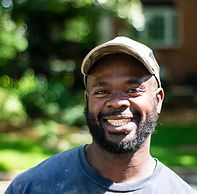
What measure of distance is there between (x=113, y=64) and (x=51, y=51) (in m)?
21.8

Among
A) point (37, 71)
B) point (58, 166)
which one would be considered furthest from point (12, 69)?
point (58, 166)

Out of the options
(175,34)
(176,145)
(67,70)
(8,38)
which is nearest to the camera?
(176,145)

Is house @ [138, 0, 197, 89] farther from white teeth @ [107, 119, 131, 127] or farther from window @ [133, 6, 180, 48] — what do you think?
white teeth @ [107, 119, 131, 127]

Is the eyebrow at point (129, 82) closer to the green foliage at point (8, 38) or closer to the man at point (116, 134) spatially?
the man at point (116, 134)

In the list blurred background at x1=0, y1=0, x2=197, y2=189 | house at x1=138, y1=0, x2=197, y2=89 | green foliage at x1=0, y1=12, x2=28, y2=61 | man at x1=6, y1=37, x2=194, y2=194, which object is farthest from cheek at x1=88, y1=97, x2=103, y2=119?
house at x1=138, y1=0, x2=197, y2=89

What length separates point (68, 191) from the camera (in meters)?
2.09

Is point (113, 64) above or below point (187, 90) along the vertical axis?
above

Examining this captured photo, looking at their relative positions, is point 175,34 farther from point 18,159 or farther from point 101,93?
point 101,93

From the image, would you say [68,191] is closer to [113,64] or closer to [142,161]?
[142,161]

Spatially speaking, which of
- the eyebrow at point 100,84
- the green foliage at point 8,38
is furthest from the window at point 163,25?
the eyebrow at point 100,84

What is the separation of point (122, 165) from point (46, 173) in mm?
263

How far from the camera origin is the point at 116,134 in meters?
1.98

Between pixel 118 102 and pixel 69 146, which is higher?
pixel 118 102

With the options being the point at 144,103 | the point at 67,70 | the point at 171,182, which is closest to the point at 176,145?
the point at 67,70
